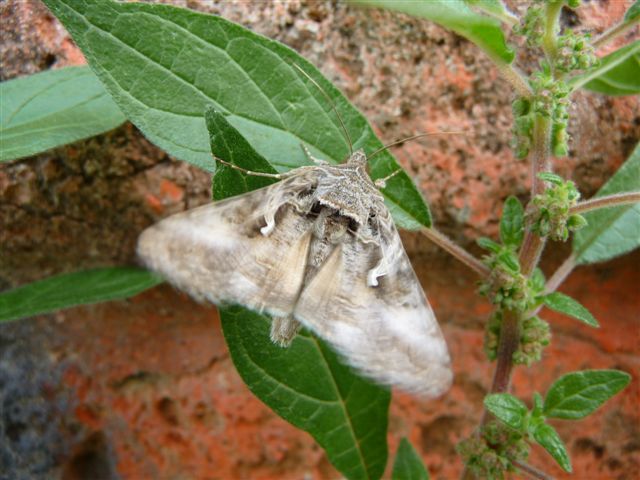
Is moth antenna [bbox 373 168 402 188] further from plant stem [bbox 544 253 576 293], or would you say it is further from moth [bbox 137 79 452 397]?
plant stem [bbox 544 253 576 293]

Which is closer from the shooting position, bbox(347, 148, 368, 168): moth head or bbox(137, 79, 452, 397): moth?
bbox(137, 79, 452, 397): moth

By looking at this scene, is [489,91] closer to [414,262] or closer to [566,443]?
[414,262]

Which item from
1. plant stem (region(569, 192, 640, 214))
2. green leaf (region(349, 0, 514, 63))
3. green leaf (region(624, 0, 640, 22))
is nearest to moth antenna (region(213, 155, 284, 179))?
green leaf (region(349, 0, 514, 63))

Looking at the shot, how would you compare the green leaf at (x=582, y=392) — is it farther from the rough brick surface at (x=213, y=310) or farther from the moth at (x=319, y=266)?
the rough brick surface at (x=213, y=310)

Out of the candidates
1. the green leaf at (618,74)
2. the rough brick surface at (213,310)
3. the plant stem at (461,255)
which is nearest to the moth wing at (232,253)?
the plant stem at (461,255)

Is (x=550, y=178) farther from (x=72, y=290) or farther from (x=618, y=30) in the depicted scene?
(x=72, y=290)

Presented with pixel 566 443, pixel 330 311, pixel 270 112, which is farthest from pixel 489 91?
pixel 566 443
